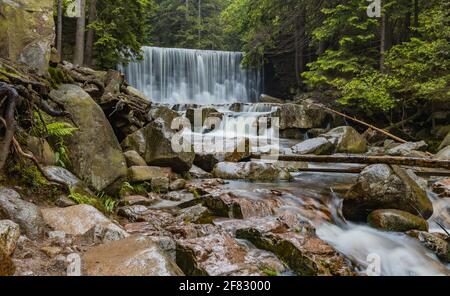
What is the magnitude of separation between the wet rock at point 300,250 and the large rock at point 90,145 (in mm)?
2378

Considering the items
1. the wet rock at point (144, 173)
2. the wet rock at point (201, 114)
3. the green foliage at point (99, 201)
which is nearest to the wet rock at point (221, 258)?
the green foliage at point (99, 201)

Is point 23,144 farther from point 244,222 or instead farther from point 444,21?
point 444,21

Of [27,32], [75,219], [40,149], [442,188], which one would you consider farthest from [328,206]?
[27,32]

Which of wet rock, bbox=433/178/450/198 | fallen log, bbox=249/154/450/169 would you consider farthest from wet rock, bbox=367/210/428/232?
A: wet rock, bbox=433/178/450/198

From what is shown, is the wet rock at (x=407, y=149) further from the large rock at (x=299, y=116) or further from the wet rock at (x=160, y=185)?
the wet rock at (x=160, y=185)

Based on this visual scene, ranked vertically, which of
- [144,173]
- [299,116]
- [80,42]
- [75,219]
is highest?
[80,42]

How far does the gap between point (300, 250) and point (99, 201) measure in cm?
291

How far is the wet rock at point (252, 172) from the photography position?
8266 millimetres

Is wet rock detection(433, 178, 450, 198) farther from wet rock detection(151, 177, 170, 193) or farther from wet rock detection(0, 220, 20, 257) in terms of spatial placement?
wet rock detection(0, 220, 20, 257)

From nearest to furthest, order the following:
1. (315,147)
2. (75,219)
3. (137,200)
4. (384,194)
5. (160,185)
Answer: (75,219)
(384,194)
(137,200)
(160,185)
(315,147)

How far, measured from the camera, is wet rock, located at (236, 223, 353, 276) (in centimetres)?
394

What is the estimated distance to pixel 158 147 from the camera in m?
7.57

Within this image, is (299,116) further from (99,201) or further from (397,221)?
(99,201)
